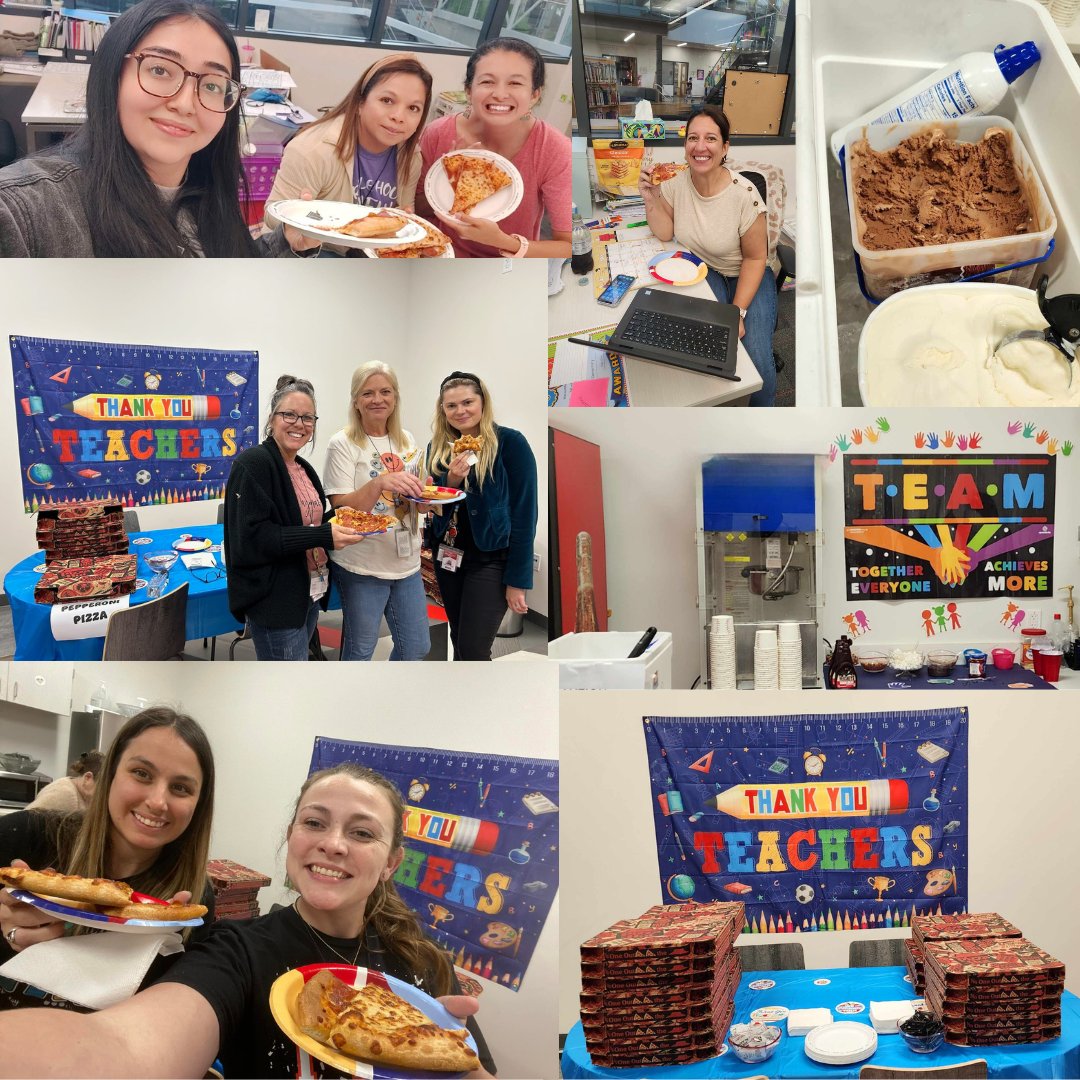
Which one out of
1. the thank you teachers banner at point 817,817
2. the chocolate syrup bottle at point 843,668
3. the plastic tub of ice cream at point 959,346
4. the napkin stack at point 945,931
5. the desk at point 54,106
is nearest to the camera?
the plastic tub of ice cream at point 959,346

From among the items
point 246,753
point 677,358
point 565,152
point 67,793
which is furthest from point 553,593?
point 67,793

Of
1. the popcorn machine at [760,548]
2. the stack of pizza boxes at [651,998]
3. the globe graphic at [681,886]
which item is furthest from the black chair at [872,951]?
the popcorn machine at [760,548]

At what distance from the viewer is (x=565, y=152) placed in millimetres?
2176

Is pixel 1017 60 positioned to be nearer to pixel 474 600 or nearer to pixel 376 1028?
pixel 474 600

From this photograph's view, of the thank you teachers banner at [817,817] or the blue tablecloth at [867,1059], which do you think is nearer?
the blue tablecloth at [867,1059]

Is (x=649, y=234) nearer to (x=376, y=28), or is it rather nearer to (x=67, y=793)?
(x=376, y=28)

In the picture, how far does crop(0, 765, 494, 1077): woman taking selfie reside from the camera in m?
2.04

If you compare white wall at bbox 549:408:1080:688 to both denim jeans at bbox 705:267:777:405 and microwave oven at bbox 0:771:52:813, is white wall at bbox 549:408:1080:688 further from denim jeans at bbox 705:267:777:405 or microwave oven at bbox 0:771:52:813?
microwave oven at bbox 0:771:52:813

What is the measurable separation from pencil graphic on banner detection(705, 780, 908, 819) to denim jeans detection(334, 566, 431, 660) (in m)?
0.88

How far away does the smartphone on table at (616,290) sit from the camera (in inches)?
85.1

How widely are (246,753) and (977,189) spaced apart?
6.27 feet

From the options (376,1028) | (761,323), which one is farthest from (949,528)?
→ (376,1028)

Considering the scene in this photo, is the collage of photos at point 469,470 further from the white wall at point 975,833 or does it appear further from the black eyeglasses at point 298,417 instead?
the white wall at point 975,833

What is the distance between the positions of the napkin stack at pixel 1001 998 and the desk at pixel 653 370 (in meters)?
1.31
